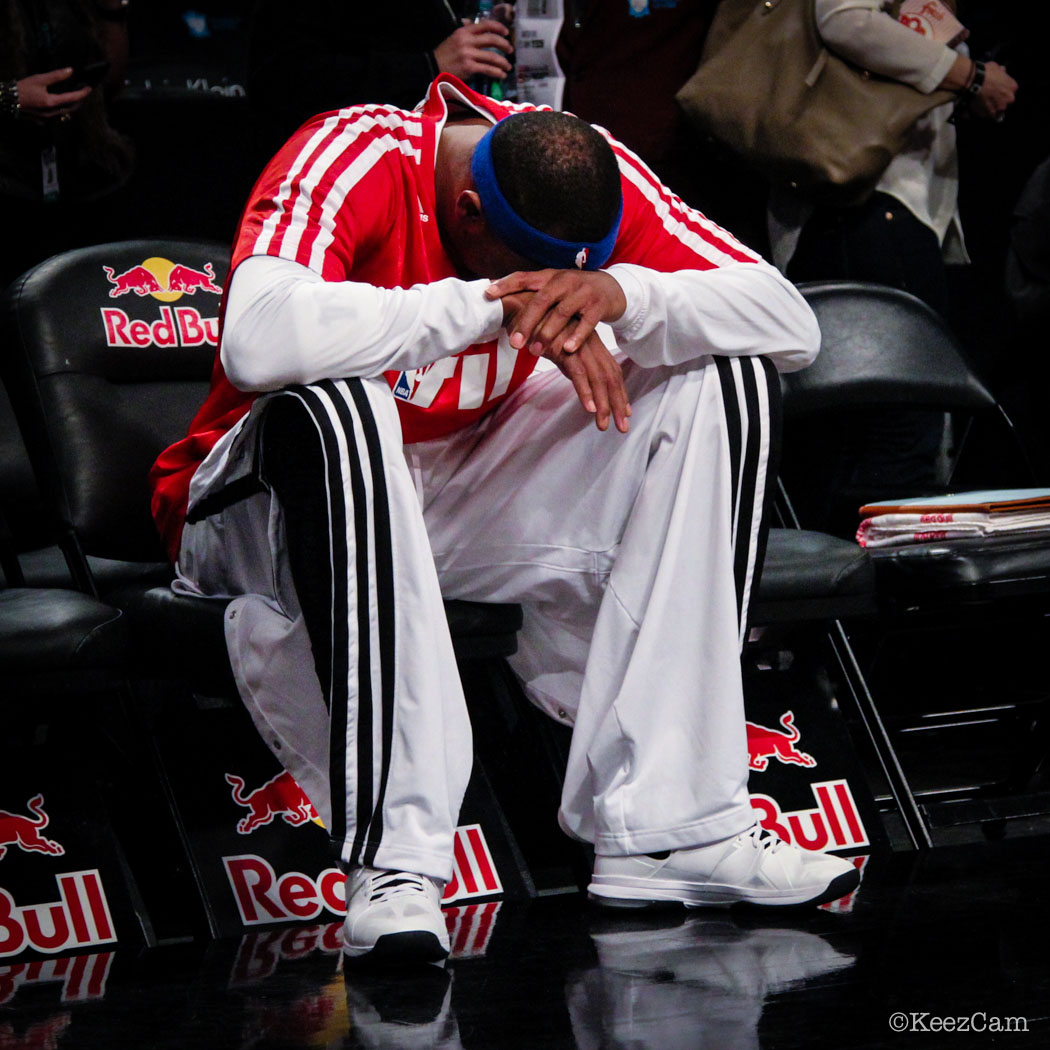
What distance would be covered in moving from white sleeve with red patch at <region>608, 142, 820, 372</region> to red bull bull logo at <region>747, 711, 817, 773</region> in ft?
1.84

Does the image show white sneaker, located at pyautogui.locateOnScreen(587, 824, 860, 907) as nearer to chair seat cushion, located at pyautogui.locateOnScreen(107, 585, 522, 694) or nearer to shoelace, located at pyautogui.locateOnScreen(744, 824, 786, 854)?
shoelace, located at pyautogui.locateOnScreen(744, 824, 786, 854)

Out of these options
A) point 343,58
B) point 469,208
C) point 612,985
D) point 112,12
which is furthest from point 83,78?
point 612,985

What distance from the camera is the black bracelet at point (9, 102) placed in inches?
107

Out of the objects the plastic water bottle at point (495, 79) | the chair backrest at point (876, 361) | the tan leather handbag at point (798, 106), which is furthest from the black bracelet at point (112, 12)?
the chair backrest at point (876, 361)

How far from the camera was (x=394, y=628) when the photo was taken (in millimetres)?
1630


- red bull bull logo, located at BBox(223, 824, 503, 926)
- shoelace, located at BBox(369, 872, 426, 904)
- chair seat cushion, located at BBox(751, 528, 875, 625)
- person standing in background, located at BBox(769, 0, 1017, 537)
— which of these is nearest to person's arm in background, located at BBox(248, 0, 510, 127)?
person standing in background, located at BBox(769, 0, 1017, 537)

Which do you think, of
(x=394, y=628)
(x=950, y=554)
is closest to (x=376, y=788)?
(x=394, y=628)

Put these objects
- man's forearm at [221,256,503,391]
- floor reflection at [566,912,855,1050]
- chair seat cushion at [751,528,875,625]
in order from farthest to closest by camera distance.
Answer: chair seat cushion at [751,528,875,625] < man's forearm at [221,256,503,391] < floor reflection at [566,912,855,1050]

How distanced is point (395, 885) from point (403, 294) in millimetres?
682

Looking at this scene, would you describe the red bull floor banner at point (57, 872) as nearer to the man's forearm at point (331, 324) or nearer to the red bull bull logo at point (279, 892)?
the red bull bull logo at point (279, 892)

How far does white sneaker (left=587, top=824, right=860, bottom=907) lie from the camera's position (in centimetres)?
175

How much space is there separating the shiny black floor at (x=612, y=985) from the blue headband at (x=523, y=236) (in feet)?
2.67

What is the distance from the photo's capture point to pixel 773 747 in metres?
2.19

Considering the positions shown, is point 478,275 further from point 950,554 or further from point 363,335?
point 950,554
